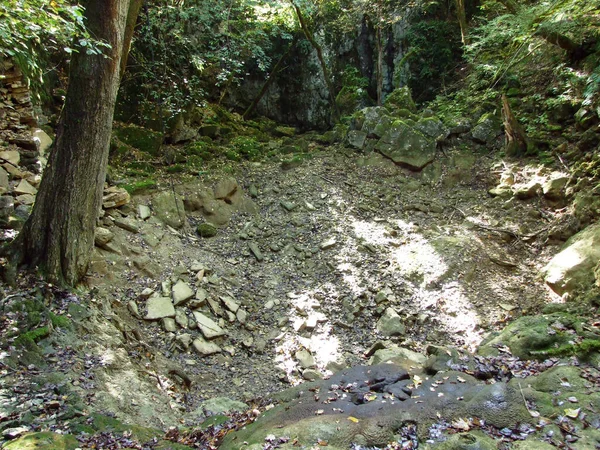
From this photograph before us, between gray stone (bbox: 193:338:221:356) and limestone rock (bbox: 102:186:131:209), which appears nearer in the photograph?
gray stone (bbox: 193:338:221:356)

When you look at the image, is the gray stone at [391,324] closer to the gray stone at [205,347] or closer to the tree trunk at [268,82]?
the gray stone at [205,347]

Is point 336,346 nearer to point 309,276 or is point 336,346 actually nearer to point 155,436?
point 309,276

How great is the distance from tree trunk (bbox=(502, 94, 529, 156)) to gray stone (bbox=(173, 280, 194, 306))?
7871mm

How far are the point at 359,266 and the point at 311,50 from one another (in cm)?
962

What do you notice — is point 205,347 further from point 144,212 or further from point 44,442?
point 144,212

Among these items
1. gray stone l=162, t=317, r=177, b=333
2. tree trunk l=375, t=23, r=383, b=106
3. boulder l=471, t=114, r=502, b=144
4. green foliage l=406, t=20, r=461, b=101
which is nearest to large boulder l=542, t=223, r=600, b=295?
boulder l=471, t=114, r=502, b=144

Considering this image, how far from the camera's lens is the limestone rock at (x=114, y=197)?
6.55m

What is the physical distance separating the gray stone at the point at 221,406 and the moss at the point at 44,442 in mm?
1767

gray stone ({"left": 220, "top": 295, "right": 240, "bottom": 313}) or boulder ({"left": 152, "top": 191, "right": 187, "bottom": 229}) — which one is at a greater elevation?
boulder ({"left": 152, "top": 191, "right": 187, "bottom": 229})

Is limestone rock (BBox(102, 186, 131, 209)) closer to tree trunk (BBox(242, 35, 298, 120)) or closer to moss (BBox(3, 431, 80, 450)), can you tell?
moss (BBox(3, 431, 80, 450))

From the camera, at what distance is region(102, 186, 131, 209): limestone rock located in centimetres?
655

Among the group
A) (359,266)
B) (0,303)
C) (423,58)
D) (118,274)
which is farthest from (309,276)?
(423,58)

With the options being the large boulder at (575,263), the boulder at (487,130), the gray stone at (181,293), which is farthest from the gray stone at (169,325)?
the boulder at (487,130)

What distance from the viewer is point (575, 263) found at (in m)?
5.89
